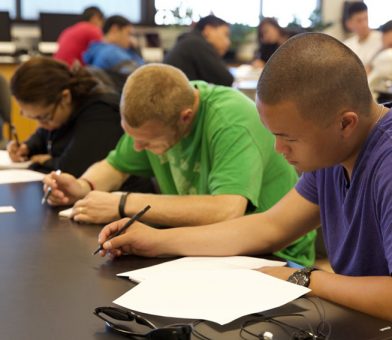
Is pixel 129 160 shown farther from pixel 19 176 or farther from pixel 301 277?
pixel 301 277

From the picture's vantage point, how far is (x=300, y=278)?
1.24 m

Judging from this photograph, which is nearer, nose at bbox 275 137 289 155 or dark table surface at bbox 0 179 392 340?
dark table surface at bbox 0 179 392 340

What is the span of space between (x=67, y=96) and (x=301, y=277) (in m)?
1.63

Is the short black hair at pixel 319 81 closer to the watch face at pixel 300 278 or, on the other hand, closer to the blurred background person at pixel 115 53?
the watch face at pixel 300 278

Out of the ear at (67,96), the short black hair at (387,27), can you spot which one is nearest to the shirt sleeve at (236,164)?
the ear at (67,96)

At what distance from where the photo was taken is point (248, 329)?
107 centimetres

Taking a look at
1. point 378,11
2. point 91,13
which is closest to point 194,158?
point 91,13

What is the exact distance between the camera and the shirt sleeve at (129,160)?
2.26 metres

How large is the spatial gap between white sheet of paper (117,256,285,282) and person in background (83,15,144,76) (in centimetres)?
237

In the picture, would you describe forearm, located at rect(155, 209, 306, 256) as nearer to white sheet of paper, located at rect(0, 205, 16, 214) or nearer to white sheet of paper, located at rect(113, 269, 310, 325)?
white sheet of paper, located at rect(113, 269, 310, 325)

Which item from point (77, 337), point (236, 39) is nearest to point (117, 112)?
point (77, 337)

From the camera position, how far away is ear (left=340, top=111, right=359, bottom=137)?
1.21 meters

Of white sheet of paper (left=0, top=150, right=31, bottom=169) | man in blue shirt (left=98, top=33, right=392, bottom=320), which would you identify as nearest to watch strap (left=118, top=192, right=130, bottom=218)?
man in blue shirt (left=98, top=33, right=392, bottom=320)

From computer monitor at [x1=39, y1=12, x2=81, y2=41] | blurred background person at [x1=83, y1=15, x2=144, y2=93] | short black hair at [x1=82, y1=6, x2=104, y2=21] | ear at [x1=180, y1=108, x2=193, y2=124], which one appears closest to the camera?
ear at [x1=180, y1=108, x2=193, y2=124]
